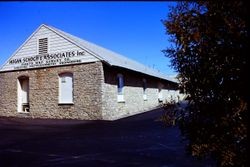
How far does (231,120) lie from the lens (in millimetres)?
4035

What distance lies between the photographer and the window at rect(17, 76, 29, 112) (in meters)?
23.0

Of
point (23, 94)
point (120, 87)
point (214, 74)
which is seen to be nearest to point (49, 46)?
point (23, 94)

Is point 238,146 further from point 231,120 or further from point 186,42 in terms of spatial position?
point 186,42

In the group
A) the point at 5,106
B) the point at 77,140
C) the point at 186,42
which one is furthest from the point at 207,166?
the point at 5,106

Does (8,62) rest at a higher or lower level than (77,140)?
higher

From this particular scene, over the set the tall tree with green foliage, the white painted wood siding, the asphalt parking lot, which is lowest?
the asphalt parking lot

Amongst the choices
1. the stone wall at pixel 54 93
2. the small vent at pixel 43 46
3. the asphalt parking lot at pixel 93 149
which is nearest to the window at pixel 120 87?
the stone wall at pixel 54 93

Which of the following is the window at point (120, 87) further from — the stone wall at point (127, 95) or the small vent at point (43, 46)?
the small vent at point (43, 46)

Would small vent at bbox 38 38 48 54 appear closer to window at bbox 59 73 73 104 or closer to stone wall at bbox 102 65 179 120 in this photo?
window at bbox 59 73 73 104

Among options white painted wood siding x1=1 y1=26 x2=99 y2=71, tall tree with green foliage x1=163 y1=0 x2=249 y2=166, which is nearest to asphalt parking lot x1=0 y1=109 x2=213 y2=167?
tall tree with green foliage x1=163 y1=0 x2=249 y2=166

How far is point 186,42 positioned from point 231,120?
1.27 metres

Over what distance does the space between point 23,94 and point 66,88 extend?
449cm

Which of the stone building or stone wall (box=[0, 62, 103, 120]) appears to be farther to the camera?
the stone building

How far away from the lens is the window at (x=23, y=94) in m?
23.0
